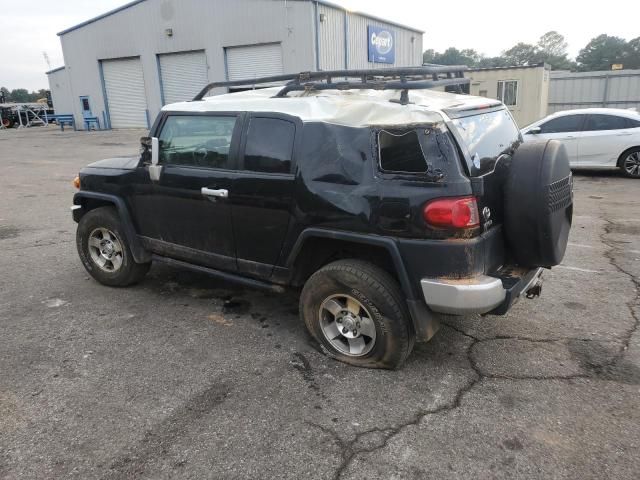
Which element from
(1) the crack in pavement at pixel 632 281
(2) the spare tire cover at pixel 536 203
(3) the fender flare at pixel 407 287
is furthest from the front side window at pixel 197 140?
(1) the crack in pavement at pixel 632 281

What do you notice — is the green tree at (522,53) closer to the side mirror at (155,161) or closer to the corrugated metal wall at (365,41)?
the corrugated metal wall at (365,41)

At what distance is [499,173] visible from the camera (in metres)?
3.32

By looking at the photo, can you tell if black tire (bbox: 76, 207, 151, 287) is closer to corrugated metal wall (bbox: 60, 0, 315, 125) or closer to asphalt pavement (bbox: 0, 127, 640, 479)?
asphalt pavement (bbox: 0, 127, 640, 479)

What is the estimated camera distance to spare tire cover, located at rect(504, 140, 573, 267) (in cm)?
310

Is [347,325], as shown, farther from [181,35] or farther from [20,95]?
[20,95]

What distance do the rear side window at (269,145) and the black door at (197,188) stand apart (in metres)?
0.14

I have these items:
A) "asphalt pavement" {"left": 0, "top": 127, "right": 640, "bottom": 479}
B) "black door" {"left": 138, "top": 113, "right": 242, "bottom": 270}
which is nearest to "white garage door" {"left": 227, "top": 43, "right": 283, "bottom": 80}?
"black door" {"left": 138, "top": 113, "right": 242, "bottom": 270}

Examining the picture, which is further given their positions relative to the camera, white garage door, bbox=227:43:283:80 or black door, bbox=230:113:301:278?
white garage door, bbox=227:43:283:80

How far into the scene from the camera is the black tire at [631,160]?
34.4 ft

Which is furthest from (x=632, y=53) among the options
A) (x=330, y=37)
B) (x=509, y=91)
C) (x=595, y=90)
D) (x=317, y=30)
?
(x=317, y=30)

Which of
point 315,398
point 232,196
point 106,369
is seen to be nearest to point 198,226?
point 232,196

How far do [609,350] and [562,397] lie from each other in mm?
821

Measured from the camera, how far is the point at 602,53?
8400 centimetres

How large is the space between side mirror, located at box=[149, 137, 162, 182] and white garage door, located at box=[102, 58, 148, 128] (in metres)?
24.8
